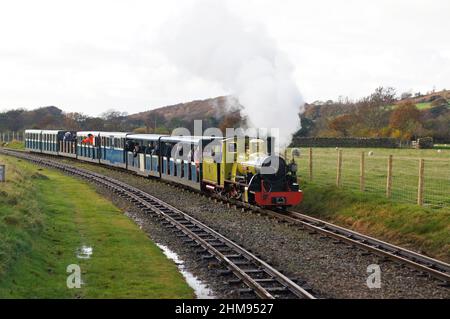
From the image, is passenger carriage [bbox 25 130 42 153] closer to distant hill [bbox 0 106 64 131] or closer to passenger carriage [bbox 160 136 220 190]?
passenger carriage [bbox 160 136 220 190]

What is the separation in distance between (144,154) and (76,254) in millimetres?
21677

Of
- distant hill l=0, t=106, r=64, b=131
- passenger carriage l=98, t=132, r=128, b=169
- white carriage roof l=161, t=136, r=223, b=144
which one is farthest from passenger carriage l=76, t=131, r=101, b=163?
distant hill l=0, t=106, r=64, b=131

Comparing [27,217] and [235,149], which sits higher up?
[235,149]

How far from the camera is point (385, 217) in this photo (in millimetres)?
18484

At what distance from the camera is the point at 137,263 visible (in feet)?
45.4

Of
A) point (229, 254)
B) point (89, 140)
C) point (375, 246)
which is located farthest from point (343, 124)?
point (229, 254)

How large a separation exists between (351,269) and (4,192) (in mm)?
12692

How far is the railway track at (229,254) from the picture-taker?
11.2 m

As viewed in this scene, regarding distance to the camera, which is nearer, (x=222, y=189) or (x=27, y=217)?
(x=27, y=217)

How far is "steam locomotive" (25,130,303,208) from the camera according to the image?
21.1 m

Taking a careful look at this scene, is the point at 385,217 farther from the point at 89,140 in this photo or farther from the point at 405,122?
the point at 405,122
